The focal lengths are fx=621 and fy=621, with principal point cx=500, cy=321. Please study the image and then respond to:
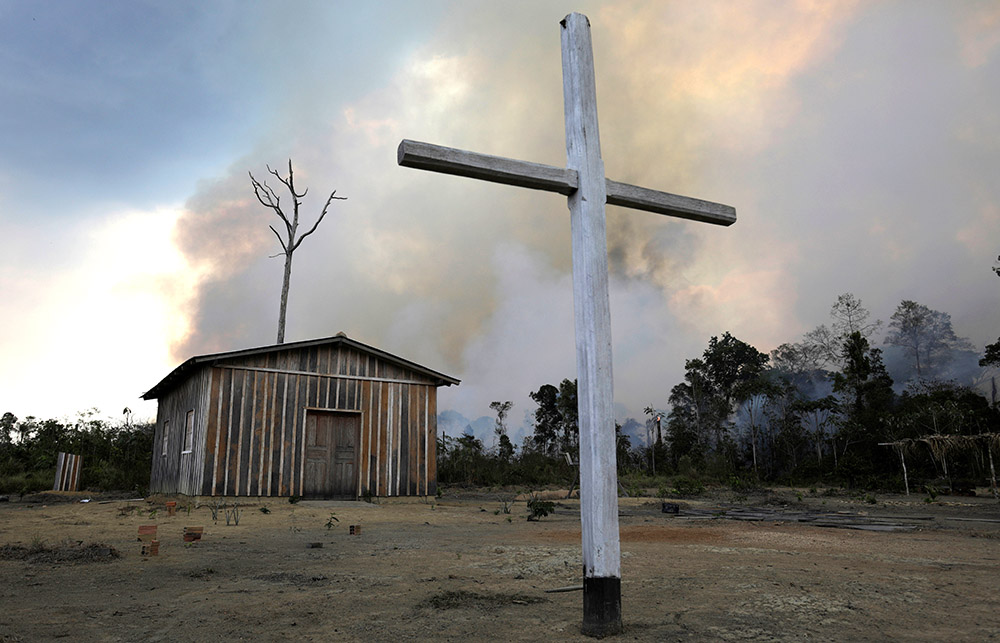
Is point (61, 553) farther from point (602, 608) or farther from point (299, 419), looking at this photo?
point (299, 419)

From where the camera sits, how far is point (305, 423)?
14.9m

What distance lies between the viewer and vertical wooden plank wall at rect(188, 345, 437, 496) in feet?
45.6

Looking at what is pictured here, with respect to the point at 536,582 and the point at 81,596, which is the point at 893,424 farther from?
the point at 81,596

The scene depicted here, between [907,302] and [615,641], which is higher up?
[907,302]

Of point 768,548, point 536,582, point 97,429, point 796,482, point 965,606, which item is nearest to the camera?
point 965,606

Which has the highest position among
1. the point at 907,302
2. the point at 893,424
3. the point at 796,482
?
the point at 907,302

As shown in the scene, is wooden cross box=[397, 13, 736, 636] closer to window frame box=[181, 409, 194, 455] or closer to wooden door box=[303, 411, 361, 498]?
wooden door box=[303, 411, 361, 498]

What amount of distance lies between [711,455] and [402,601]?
34718mm

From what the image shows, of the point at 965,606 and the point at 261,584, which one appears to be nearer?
the point at 965,606

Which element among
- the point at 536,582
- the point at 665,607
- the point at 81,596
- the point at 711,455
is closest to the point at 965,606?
the point at 665,607

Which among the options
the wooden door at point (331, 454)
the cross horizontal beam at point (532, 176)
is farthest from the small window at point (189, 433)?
the cross horizontal beam at point (532, 176)

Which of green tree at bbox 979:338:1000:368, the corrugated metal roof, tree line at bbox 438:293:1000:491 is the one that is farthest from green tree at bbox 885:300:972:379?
the corrugated metal roof

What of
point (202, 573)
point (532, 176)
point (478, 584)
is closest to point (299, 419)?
point (202, 573)

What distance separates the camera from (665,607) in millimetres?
4102
